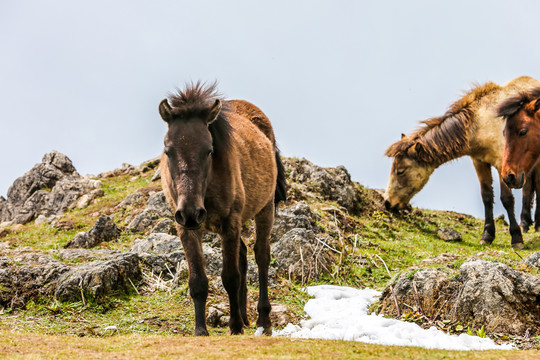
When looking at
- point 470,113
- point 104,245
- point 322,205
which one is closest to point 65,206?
point 104,245

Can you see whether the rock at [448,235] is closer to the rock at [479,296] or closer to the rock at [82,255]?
the rock at [479,296]

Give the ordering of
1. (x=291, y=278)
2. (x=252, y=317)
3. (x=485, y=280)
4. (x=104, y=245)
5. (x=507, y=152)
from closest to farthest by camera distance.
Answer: (x=485, y=280)
(x=252, y=317)
(x=291, y=278)
(x=507, y=152)
(x=104, y=245)

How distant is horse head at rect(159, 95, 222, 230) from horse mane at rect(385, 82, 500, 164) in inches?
407

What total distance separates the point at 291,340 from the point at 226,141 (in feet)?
8.31

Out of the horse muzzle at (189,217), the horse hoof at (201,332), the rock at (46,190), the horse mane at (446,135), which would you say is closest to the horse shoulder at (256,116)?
the horse muzzle at (189,217)

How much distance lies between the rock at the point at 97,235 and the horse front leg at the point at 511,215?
1095cm

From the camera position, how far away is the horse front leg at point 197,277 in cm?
544

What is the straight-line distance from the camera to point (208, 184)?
5.54m

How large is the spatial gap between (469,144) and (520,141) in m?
2.64

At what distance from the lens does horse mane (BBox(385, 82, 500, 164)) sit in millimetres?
14094

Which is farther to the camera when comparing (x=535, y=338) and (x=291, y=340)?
(x=535, y=338)

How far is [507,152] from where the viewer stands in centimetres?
1150

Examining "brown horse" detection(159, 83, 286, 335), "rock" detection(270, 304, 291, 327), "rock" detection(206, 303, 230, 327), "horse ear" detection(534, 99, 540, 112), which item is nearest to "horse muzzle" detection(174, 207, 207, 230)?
"brown horse" detection(159, 83, 286, 335)

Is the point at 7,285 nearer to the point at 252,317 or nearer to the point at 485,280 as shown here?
the point at 252,317
